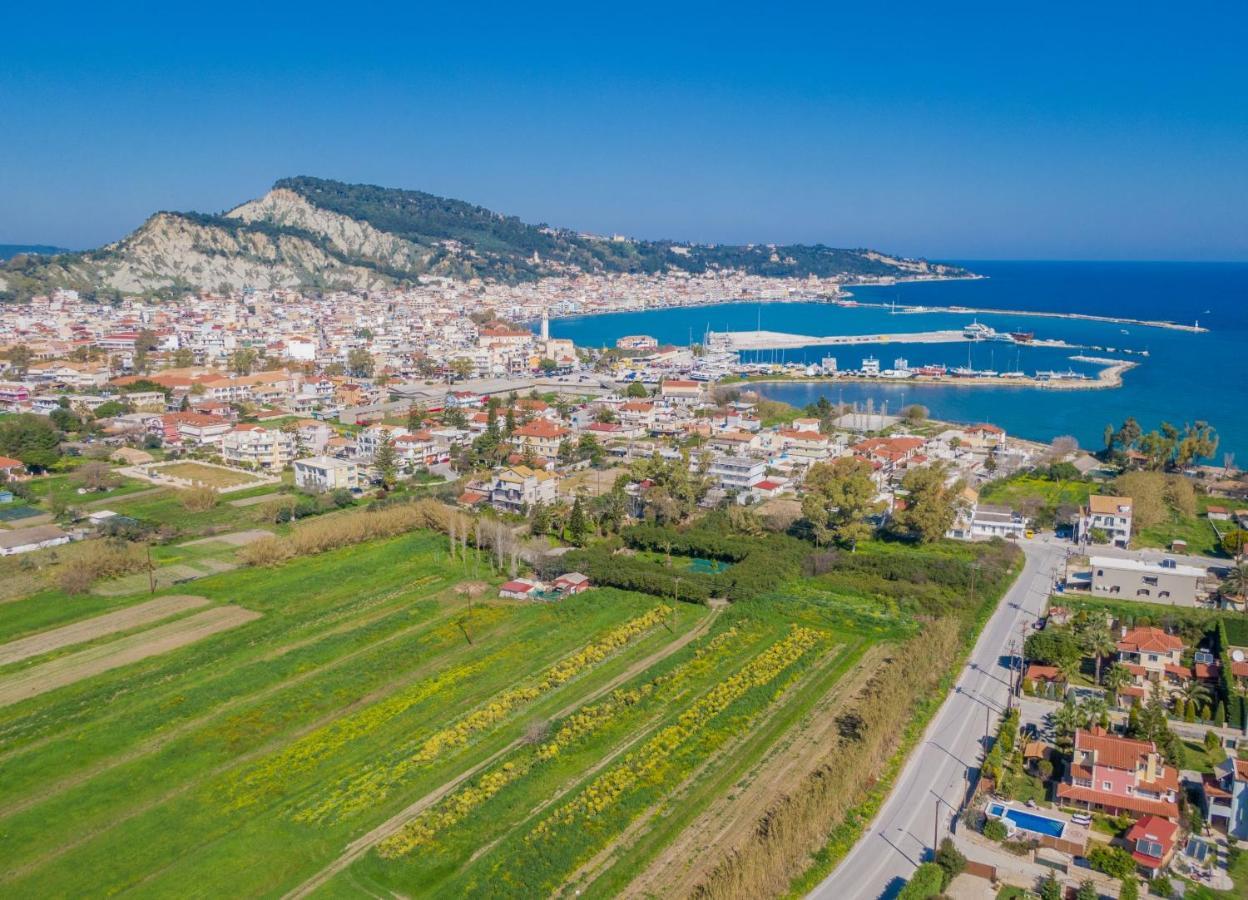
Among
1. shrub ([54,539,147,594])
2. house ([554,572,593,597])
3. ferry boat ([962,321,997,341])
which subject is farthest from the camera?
ferry boat ([962,321,997,341])

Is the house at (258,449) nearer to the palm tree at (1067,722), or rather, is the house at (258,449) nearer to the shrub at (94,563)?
the shrub at (94,563)

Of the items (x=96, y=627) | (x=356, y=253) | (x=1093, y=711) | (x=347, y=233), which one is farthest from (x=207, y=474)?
(x=347, y=233)

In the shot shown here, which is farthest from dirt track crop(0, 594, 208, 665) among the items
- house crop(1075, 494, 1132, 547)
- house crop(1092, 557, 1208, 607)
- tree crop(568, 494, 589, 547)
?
house crop(1075, 494, 1132, 547)

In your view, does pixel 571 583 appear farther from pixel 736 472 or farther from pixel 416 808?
pixel 736 472

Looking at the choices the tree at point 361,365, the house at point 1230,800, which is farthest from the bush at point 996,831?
the tree at point 361,365

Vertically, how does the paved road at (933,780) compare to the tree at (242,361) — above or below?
below

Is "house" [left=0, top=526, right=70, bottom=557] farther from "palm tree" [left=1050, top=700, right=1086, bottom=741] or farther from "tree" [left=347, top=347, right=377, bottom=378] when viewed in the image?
"tree" [left=347, top=347, right=377, bottom=378]
